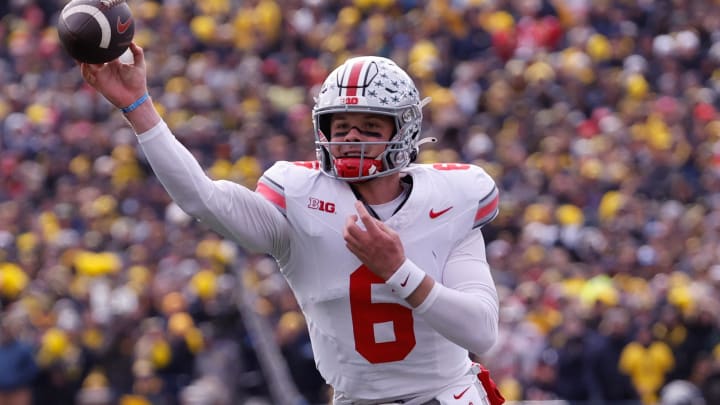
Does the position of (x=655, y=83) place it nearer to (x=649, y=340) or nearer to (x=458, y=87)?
(x=458, y=87)

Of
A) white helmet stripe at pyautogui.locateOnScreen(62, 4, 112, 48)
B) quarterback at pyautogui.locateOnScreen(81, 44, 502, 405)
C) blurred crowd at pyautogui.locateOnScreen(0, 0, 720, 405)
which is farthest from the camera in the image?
blurred crowd at pyautogui.locateOnScreen(0, 0, 720, 405)

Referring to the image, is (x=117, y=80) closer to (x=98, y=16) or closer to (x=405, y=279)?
(x=98, y=16)

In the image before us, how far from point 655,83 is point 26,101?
6634 mm

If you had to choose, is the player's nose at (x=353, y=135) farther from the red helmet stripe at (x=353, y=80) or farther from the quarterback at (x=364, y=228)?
the red helmet stripe at (x=353, y=80)

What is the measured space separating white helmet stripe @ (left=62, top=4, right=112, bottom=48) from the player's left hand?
2.66ft

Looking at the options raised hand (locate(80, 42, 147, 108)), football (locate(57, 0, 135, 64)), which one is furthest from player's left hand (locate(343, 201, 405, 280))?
football (locate(57, 0, 135, 64))

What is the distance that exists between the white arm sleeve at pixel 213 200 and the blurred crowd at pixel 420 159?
14.3ft

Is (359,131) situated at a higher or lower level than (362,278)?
higher

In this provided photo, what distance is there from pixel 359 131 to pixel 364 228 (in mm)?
339

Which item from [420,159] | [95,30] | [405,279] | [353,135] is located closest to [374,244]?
[405,279]

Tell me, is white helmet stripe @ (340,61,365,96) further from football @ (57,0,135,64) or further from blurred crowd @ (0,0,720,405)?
blurred crowd @ (0,0,720,405)

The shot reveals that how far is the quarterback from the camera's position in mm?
4027

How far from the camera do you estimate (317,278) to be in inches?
162

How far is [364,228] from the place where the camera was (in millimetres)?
3918
